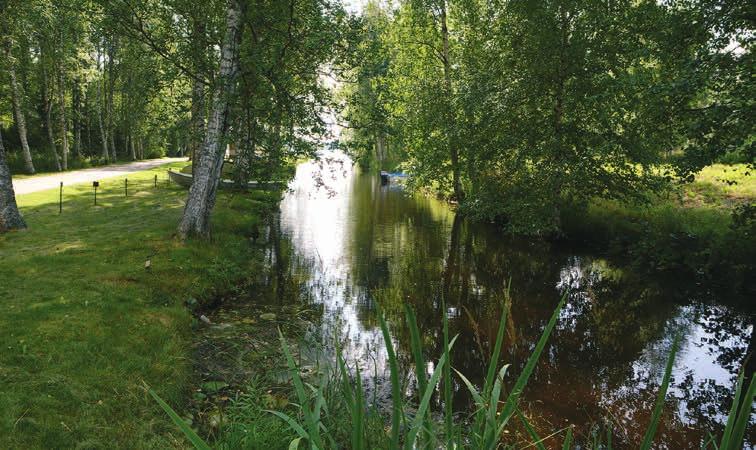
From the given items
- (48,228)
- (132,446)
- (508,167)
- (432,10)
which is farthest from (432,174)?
(132,446)

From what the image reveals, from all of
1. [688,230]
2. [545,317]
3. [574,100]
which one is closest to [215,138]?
[545,317]

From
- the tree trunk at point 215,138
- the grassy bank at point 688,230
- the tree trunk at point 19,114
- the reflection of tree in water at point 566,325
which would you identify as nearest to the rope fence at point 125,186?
the tree trunk at point 19,114

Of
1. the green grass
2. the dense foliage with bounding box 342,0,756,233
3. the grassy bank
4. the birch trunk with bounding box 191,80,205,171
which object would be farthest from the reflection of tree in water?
the birch trunk with bounding box 191,80,205,171

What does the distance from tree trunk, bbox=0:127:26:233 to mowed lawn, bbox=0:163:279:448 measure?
1.42 feet

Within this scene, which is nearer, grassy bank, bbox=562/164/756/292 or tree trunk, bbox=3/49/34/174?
grassy bank, bbox=562/164/756/292

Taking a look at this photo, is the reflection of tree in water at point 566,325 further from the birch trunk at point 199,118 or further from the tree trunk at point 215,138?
the birch trunk at point 199,118

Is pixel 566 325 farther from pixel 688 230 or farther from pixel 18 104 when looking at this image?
pixel 18 104

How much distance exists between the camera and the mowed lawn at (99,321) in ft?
18.2

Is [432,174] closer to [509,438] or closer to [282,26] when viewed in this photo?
[282,26]

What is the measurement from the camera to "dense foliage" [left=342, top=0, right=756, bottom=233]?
10.6 m

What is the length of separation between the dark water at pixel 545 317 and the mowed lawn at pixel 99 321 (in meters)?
2.74

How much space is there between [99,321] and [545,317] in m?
9.52

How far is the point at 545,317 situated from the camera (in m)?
11.0

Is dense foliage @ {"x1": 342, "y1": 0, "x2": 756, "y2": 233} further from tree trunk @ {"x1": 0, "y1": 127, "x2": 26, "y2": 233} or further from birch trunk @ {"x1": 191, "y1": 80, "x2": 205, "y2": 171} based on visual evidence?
tree trunk @ {"x1": 0, "y1": 127, "x2": 26, "y2": 233}
